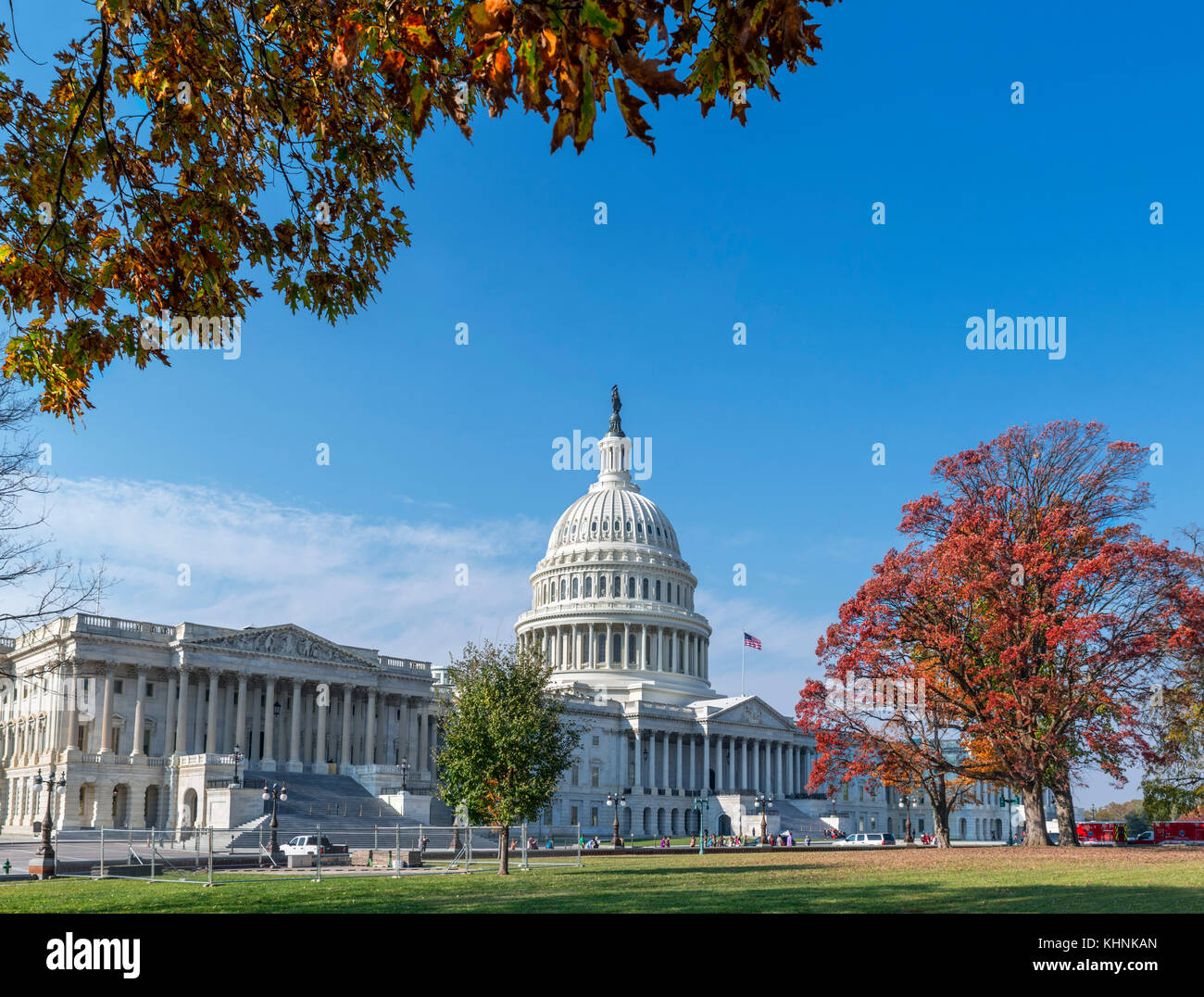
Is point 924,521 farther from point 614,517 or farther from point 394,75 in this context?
point 614,517

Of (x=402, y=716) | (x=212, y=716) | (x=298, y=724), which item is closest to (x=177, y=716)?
(x=212, y=716)

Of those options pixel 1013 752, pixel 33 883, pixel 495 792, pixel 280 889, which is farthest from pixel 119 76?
pixel 1013 752

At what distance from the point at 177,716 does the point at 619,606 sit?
62526 millimetres

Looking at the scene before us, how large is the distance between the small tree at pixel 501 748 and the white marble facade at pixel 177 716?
133 feet

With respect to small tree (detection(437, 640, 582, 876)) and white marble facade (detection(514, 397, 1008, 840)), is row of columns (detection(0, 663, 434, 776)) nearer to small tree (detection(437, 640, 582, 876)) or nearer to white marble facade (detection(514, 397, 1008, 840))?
white marble facade (detection(514, 397, 1008, 840))

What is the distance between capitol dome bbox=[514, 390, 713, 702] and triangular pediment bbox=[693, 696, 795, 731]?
6697 millimetres

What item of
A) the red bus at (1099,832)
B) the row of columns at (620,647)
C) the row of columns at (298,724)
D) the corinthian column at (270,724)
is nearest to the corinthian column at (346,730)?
the row of columns at (298,724)

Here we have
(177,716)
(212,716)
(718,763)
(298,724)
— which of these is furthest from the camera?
(718,763)

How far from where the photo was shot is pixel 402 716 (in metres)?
98.4

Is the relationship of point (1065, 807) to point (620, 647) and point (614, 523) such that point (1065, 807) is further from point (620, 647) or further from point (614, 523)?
point (614, 523)

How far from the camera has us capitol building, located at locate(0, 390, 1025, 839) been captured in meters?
77.8

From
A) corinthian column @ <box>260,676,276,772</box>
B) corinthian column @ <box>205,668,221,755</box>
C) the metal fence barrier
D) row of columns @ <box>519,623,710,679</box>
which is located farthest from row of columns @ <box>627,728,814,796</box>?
the metal fence barrier
